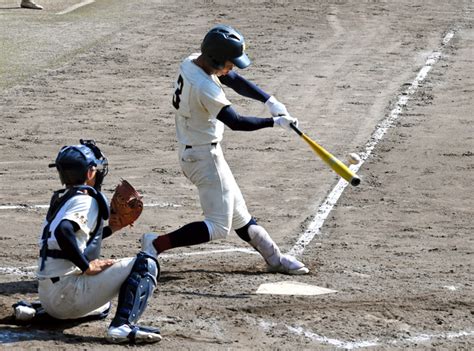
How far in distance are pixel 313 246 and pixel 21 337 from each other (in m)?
3.15

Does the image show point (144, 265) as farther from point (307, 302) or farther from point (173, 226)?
point (173, 226)

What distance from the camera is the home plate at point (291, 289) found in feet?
25.8

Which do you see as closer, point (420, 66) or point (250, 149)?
point (250, 149)

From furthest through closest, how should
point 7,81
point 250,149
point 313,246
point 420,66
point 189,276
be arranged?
point 420,66 → point 7,81 → point 250,149 → point 313,246 → point 189,276

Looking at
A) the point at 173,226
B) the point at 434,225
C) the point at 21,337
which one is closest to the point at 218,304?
the point at 21,337

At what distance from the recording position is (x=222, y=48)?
7.66 m

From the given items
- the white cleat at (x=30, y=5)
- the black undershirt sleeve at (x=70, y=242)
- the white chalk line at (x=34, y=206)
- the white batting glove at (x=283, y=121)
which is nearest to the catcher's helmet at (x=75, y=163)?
the black undershirt sleeve at (x=70, y=242)

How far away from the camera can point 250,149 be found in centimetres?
1286

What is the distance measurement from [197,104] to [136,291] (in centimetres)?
159

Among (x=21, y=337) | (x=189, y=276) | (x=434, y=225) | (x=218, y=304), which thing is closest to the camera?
(x=21, y=337)

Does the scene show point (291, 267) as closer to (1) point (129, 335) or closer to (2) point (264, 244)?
(2) point (264, 244)

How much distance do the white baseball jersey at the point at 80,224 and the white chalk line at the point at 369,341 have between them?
1313 millimetres

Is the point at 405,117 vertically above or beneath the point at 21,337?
beneath

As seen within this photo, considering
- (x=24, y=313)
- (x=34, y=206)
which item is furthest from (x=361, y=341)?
(x=34, y=206)
